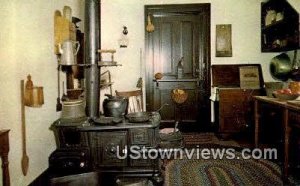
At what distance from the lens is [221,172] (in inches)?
130

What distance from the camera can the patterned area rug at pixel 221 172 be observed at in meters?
3.02

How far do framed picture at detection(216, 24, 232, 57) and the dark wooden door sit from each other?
0.19 meters

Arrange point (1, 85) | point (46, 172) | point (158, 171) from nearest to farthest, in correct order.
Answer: point (1, 85), point (158, 171), point (46, 172)

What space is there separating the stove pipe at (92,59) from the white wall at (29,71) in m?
0.48

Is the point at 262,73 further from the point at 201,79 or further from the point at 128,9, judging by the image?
the point at 128,9

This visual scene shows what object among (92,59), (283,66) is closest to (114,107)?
(92,59)

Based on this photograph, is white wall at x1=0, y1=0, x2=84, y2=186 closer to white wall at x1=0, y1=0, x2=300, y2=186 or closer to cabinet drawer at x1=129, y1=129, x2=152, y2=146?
white wall at x1=0, y1=0, x2=300, y2=186

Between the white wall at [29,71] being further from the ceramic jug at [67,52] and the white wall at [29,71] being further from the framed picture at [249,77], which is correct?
the framed picture at [249,77]

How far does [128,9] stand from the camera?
221 inches

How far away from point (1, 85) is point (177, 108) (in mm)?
3700

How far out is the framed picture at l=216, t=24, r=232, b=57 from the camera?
5.52m

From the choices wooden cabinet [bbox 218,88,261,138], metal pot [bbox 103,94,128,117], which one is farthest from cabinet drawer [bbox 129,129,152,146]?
wooden cabinet [bbox 218,88,261,138]

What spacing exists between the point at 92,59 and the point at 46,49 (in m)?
0.55

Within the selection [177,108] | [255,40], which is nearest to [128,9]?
[177,108]
